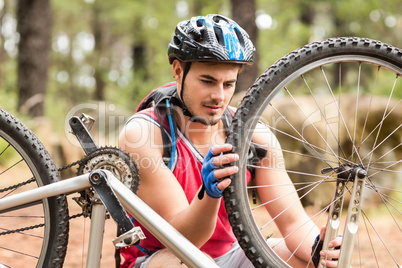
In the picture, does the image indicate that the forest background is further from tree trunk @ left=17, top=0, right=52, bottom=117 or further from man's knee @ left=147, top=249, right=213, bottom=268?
man's knee @ left=147, top=249, right=213, bottom=268

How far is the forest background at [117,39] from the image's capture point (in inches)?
298

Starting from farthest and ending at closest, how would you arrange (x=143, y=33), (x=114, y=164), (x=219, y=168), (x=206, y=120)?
(x=143, y=33)
(x=206, y=120)
(x=114, y=164)
(x=219, y=168)

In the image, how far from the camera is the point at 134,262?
6.49ft

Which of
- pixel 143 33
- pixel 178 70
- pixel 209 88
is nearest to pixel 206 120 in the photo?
pixel 209 88

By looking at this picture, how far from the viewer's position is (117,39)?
1689 cm

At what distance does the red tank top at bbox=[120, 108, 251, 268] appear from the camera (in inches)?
77.4

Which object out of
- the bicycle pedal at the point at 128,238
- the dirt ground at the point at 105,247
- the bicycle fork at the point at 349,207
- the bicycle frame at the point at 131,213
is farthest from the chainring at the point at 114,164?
the dirt ground at the point at 105,247

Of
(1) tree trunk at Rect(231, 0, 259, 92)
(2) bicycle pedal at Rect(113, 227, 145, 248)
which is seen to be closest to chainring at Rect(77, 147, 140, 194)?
(2) bicycle pedal at Rect(113, 227, 145, 248)

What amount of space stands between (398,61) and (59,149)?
5583 mm

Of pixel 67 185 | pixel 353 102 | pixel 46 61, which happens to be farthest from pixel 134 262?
pixel 46 61

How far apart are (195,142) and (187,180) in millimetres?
187

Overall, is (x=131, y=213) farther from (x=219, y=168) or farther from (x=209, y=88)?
(x=209, y=88)

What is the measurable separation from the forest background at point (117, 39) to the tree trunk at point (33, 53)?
16 millimetres

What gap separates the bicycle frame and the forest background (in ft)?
7.91
